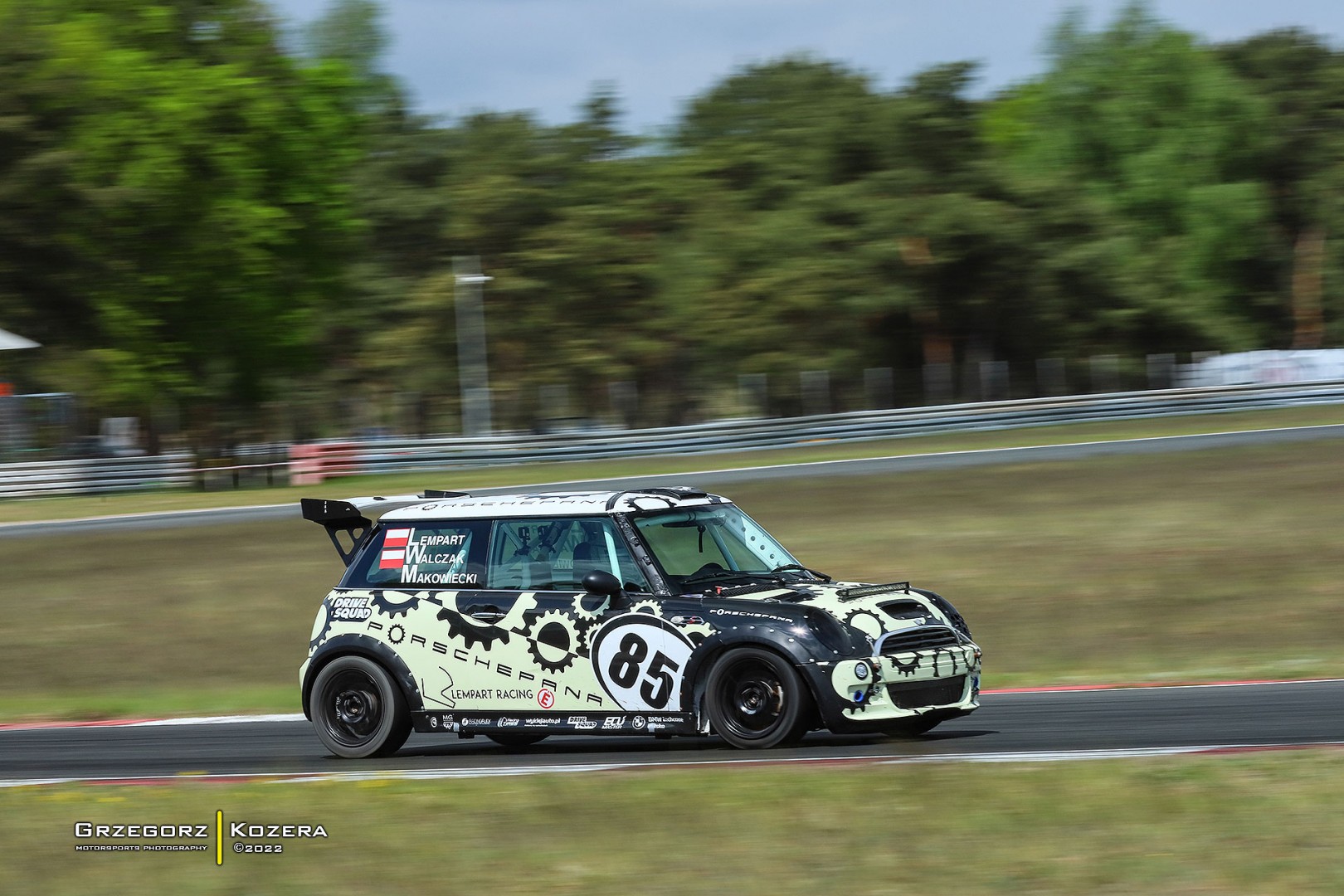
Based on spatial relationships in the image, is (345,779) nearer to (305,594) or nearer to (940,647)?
(940,647)

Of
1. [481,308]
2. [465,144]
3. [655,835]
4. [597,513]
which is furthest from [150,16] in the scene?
[655,835]

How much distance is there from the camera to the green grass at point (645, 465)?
3300 centimetres

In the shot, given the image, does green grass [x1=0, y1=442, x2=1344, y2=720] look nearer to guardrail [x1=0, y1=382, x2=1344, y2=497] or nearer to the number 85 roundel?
the number 85 roundel

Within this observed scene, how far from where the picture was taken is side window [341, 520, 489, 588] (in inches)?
432

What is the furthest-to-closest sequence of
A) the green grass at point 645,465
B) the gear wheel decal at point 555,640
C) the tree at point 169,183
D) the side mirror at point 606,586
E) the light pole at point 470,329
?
the light pole at point 470,329
the tree at point 169,183
the green grass at point 645,465
the gear wheel decal at point 555,640
the side mirror at point 606,586

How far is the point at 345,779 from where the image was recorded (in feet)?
31.6

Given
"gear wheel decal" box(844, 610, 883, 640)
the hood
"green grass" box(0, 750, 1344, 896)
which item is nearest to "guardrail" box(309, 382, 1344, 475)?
the hood

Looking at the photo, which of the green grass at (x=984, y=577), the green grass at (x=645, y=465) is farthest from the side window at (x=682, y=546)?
the green grass at (x=645, y=465)

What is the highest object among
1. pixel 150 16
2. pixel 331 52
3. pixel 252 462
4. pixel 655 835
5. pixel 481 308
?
pixel 331 52

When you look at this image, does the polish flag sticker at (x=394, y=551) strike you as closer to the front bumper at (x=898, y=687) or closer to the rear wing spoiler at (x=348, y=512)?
the rear wing spoiler at (x=348, y=512)

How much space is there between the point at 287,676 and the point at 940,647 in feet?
30.8

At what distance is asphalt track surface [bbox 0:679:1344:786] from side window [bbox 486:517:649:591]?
42.9 inches

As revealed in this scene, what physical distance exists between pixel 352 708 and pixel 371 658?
386 mm

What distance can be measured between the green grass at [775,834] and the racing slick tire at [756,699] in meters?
0.89
